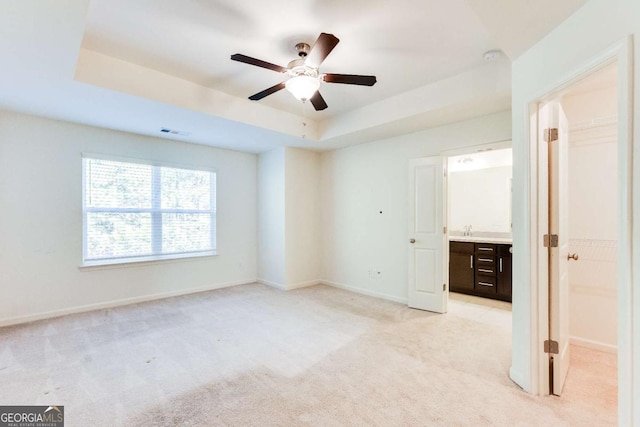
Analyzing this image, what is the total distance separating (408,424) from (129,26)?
11.7ft

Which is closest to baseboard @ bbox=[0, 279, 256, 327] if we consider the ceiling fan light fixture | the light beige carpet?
the light beige carpet

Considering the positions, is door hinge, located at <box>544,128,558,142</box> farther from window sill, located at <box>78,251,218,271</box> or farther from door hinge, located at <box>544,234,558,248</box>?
window sill, located at <box>78,251,218,271</box>

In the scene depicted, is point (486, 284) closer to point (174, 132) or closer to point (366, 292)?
point (366, 292)

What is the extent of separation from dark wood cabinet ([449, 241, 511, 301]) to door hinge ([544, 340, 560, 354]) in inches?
95.4

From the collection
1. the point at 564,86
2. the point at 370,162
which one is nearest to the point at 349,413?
the point at 564,86

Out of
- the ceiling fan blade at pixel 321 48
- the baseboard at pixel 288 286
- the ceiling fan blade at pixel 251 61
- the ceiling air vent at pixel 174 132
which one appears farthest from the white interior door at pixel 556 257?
the ceiling air vent at pixel 174 132

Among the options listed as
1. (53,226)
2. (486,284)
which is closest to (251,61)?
(53,226)

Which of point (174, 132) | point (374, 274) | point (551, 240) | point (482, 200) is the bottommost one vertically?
point (374, 274)

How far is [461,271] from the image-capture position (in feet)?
16.1

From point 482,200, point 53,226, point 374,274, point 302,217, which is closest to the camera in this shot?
point 53,226

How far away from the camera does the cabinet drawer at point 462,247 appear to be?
478 centimetres

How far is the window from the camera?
4.17m

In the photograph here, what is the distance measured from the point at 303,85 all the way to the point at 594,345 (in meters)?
3.69

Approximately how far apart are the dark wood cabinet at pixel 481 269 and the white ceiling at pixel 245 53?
2139 millimetres
